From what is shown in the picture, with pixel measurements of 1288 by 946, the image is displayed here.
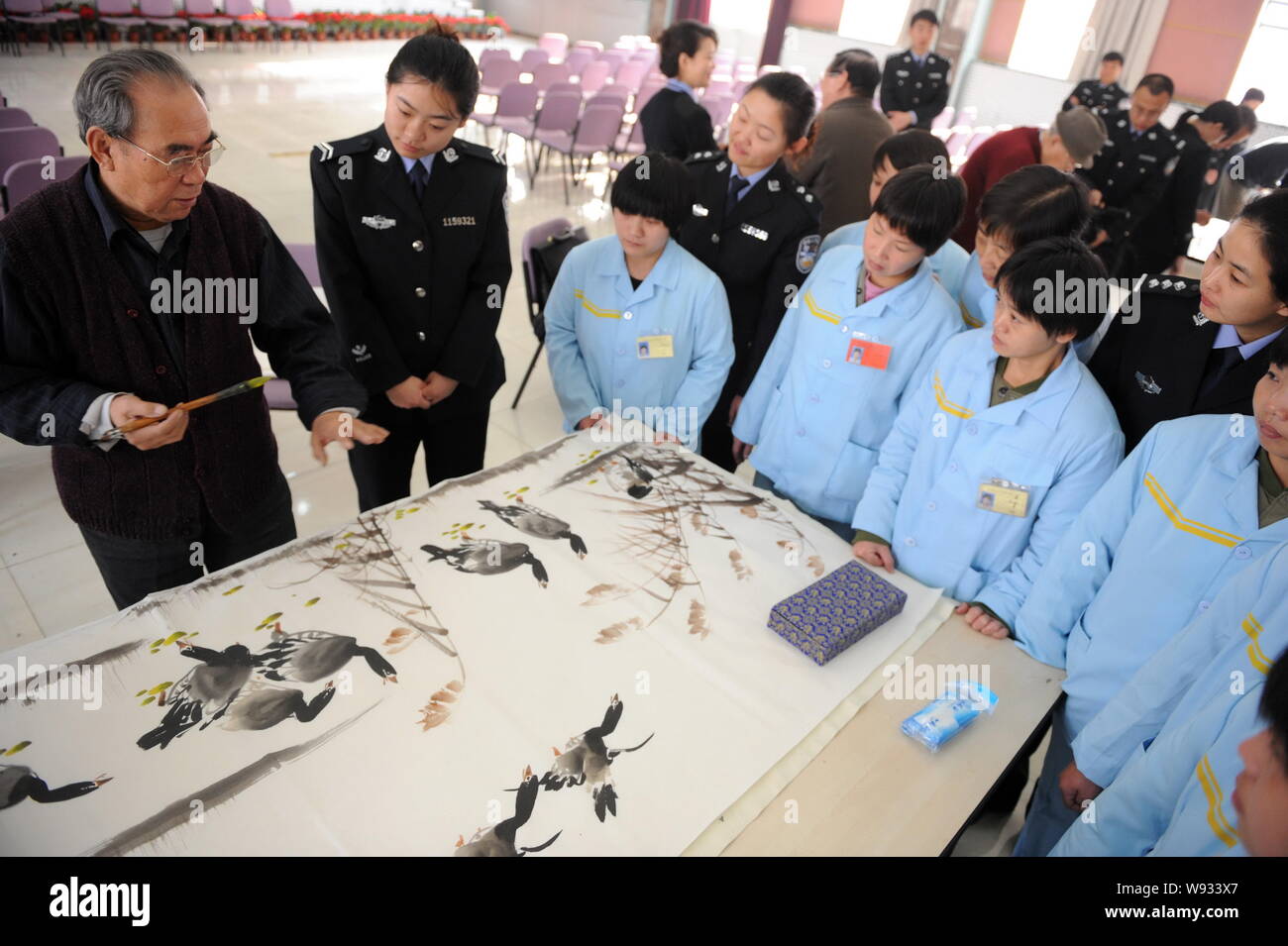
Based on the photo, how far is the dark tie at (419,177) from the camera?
70.6 inches

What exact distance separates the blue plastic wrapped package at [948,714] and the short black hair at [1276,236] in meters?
0.90

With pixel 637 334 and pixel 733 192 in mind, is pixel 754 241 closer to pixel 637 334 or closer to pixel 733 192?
pixel 733 192

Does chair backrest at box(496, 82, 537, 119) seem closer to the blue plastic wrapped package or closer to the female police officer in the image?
the female police officer

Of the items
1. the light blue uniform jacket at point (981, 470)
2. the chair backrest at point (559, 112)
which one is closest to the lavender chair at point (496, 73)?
the chair backrest at point (559, 112)

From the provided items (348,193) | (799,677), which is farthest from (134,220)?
(799,677)

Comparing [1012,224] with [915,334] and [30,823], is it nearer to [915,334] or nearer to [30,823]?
[915,334]

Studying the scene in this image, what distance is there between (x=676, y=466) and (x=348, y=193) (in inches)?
39.0

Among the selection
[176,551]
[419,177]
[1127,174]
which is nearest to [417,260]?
[419,177]

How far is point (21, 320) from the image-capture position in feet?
3.95

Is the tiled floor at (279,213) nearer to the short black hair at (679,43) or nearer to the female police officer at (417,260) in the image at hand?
the female police officer at (417,260)

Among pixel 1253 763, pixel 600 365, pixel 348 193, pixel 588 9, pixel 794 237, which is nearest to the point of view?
pixel 1253 763

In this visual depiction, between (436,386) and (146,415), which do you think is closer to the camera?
(146,415)

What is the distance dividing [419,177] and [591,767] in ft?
4.63

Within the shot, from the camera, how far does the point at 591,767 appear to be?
1095 millimetres
